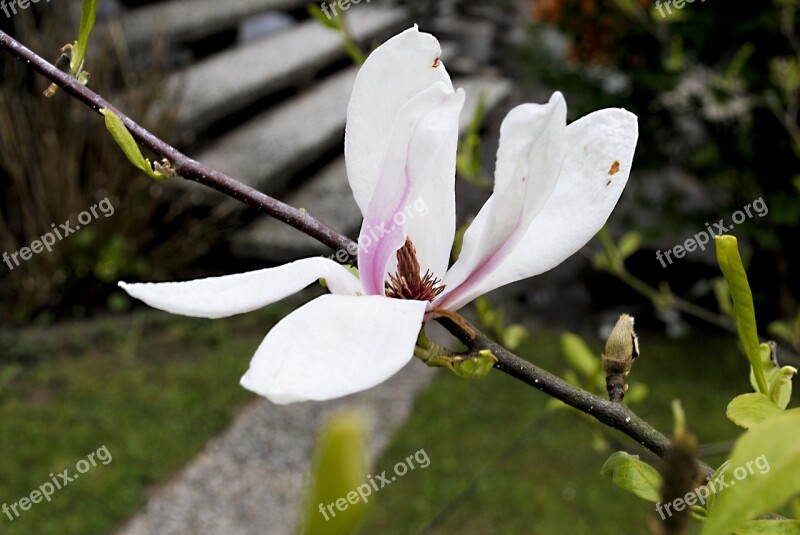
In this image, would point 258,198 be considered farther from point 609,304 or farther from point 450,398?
point 609,304

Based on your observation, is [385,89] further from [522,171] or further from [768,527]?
[768,527]

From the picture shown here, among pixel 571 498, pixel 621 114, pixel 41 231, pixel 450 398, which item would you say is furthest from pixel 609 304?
pixel 621 114

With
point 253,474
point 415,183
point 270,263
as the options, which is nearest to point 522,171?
point 415,183

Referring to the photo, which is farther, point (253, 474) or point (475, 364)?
point (253, 474)

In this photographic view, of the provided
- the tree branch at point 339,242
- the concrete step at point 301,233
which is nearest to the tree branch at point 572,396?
the tree branch at point 339,242

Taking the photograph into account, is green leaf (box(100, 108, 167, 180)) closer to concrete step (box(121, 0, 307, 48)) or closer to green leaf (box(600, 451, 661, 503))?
green leaf (box(600, 451, 661, 503))
